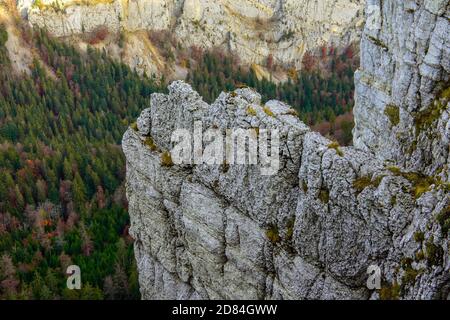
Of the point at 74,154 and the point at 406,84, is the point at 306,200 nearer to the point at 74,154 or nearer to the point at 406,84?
the point at 406,84

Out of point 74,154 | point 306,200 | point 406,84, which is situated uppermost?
point 306,200

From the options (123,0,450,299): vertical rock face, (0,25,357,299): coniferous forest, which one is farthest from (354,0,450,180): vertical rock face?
(0,25,357,299): coniferous forest

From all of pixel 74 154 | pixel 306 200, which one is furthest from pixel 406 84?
pixel 74 154

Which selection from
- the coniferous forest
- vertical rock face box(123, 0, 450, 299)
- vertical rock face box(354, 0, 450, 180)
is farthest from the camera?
the coniferous forest

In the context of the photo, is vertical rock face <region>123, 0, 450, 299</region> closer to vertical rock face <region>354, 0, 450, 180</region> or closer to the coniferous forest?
vertical rock face <region>354, 0, 450, 180</region>

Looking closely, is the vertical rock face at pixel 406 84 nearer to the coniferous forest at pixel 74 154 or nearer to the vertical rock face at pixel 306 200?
the vertical rock face at pixel 306 200

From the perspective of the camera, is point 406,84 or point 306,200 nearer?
point 306,200

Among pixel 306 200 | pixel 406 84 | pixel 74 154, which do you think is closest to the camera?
pixel 306 200
